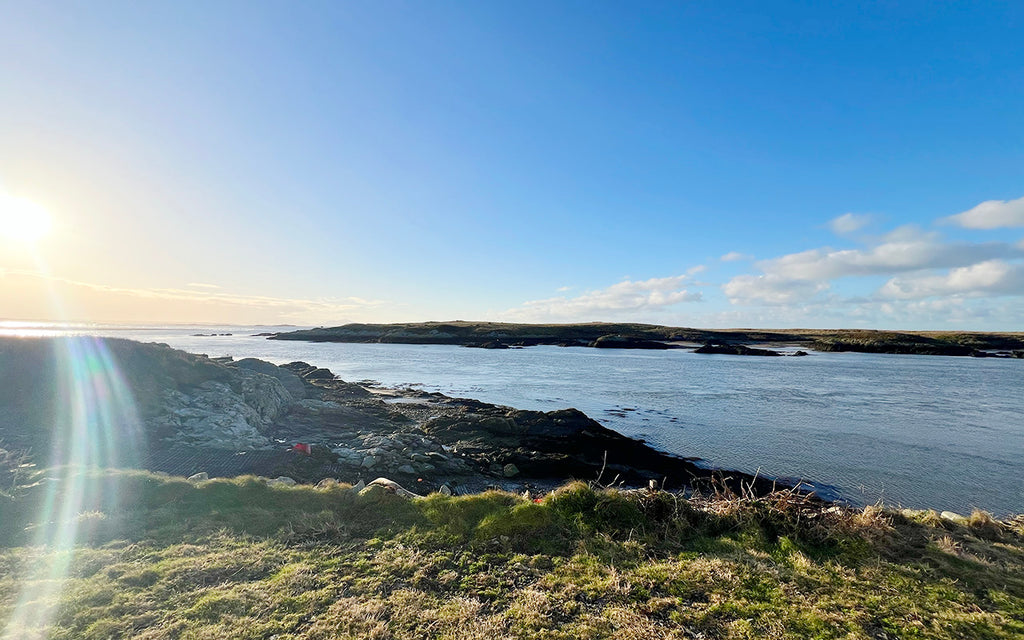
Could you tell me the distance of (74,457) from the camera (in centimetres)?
1228

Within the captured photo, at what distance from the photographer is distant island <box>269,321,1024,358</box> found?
96562 mm

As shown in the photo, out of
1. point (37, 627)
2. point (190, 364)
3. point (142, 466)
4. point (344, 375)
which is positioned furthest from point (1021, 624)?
point (344, 375)

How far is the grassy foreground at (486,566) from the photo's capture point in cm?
479

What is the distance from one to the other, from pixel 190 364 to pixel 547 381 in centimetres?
2938

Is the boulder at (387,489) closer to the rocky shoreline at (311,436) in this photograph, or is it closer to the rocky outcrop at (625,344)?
the rocky shoreline at (311,436)

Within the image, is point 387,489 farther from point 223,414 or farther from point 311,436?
point 223,414

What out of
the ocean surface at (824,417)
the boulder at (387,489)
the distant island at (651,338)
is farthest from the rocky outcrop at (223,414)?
the distant island at (651,338)

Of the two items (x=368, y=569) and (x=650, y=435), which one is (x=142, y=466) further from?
(x=650, y=435)

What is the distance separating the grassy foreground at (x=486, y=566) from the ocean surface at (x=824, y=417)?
947 cm

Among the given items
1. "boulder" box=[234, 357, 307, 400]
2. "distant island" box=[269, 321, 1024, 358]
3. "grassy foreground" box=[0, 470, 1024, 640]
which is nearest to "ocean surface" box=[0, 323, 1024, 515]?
"grassy foreground" box=[0, 470, 1024, 640]

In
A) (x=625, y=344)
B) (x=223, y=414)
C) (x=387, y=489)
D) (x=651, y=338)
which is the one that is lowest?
(x=223, y=414)

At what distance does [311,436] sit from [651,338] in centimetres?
12029

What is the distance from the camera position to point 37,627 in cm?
463

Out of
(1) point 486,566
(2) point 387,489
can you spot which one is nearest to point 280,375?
(2) point 387,489
